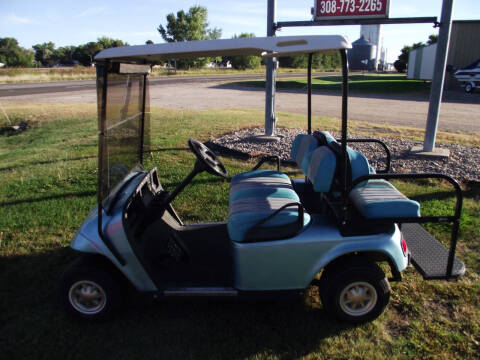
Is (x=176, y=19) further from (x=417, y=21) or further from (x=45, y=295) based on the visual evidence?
(x=45, y=295)

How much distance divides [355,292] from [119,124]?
1.86 m

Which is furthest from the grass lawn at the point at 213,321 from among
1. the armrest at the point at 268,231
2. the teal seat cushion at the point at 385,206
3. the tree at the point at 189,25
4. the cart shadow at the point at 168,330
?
the tree at the point at 189,25

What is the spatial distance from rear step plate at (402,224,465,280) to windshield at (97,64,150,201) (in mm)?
2127

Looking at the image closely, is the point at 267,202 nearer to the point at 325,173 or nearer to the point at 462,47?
the point at 325,173

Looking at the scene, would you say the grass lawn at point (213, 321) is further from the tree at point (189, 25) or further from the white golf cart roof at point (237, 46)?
the tree at point (189, 25)

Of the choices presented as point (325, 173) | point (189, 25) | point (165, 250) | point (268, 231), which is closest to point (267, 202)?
point (268, 231)

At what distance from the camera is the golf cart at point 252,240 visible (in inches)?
93.4

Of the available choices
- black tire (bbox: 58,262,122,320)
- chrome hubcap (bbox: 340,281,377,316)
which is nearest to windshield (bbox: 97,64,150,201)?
black tire (bbox: 58,262,122,320)

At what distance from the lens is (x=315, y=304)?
9.09ft

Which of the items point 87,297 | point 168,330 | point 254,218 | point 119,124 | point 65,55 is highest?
point 65,55

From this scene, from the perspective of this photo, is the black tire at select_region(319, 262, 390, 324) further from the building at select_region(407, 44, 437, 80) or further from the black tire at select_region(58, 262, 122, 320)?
the building at select_region(407, 44, 437, 80)

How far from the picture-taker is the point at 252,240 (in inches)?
94.5

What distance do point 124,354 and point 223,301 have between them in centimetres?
74

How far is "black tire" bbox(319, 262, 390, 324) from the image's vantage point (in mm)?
2426
